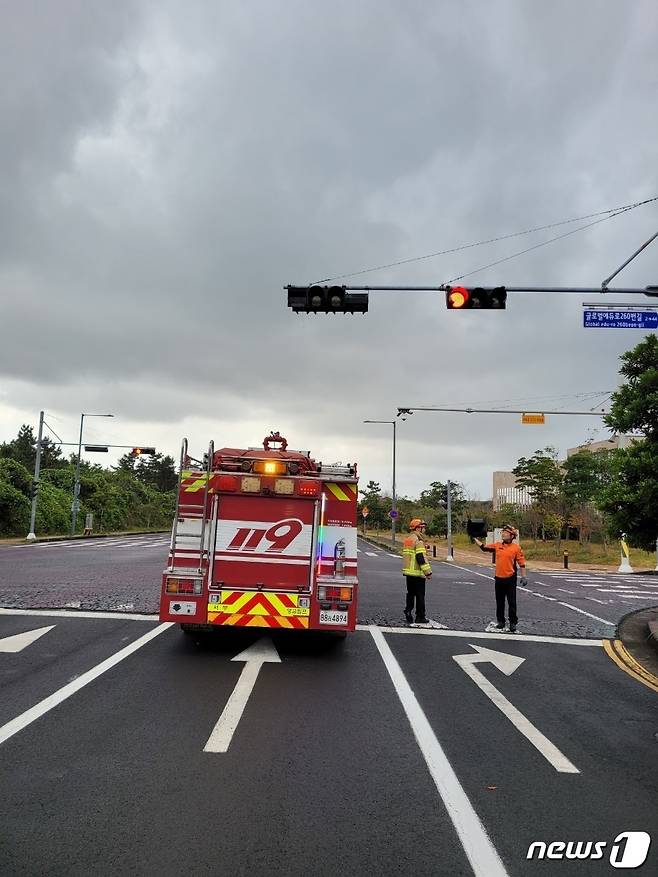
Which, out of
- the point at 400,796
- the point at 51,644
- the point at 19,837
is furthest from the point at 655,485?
the point at 19,837

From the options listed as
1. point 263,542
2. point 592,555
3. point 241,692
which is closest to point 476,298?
point 263,542

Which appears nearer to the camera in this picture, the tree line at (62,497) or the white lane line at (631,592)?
the white lane line at (631,592)

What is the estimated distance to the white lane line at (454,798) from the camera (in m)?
3.41

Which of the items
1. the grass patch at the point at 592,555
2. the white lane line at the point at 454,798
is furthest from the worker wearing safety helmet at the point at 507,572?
the grass patch at the point at 592,555

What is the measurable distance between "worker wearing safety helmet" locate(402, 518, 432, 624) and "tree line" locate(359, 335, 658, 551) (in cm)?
473

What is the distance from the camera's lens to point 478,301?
415 inches

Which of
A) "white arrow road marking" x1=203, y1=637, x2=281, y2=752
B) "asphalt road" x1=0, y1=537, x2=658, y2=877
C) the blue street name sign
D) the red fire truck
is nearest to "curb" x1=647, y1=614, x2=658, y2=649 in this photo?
"asphalt road" x1=0, y1=537, x2=658, y2=877

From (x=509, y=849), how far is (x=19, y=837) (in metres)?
2.73

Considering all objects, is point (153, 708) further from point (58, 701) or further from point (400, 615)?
point (400, 615)

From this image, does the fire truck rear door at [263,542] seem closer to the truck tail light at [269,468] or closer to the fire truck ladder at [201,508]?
the fire truck ladder at [201,508]

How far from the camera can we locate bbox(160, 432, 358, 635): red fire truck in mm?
7934

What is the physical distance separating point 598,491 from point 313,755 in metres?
18.6

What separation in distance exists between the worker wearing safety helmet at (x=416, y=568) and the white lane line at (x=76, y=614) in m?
4.30

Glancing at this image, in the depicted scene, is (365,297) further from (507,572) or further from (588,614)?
(588,614)
